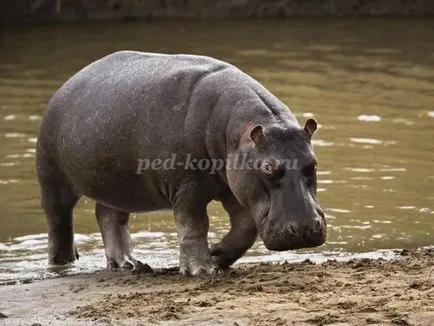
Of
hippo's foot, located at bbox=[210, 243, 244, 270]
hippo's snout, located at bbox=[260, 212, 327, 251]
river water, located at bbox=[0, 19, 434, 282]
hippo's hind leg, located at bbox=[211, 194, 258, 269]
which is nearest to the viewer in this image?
hippo's snout, located at bbox=[260, 212, 327, 251]

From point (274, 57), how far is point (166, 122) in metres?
10.3

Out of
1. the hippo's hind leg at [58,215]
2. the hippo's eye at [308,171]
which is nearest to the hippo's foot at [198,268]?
the hippo's eye at [308,171]

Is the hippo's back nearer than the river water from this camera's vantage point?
Yes

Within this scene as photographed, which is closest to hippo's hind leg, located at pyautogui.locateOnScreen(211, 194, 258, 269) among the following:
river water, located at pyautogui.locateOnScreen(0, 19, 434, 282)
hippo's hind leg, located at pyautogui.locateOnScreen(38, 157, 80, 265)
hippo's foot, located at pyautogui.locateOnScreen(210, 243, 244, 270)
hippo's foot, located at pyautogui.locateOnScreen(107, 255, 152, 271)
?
hippo's foot, located at pyautogui.locateOnScreen(210, 243, 244, 270)

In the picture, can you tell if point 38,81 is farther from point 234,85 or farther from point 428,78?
point 234,85

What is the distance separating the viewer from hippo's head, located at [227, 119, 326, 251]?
6254 mm

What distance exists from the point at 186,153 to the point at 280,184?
0.79m

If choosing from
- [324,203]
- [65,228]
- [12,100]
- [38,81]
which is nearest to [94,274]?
[65,228]

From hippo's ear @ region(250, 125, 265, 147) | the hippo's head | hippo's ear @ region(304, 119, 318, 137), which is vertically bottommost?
the hippo's head

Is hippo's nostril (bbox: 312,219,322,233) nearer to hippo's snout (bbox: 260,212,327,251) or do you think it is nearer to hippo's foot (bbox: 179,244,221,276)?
hippo's snout (bbox: 260,212,327,251)

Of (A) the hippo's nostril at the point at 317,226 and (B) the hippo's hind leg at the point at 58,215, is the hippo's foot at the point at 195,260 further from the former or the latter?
(B) the hippo's hind leg at the point at 58,215

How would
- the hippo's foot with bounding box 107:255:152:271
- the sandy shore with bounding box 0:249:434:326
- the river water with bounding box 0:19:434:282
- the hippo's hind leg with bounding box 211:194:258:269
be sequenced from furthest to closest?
the river water with bounding box 0:19:434:282 → the hippo's foot with bounding box 107:255:152:271 → the hippo's hind leg with bounding box 211:194:258:269 → the sandy shore with bounding box 0:249:434:326

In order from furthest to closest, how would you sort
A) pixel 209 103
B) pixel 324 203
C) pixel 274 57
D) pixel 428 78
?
pixel 274 57
pixel 428 78
pixel 324 203
pixel 209 103

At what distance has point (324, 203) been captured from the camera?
32.1 ft
